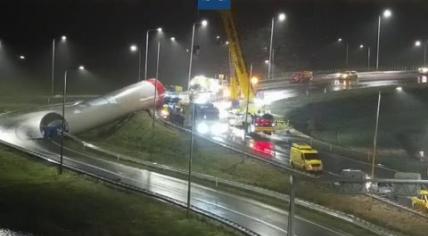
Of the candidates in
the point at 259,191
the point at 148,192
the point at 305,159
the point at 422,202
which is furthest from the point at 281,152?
the point at 148,192

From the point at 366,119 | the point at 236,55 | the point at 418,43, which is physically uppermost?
the point at 418,43

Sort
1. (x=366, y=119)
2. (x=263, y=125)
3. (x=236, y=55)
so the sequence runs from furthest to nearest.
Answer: (x=366, y=119) → (x=236, y=55) → (x=263, y=125)

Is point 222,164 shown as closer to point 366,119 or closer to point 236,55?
point 236,55

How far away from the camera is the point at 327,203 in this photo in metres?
51.2

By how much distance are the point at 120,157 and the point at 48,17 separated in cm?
8034

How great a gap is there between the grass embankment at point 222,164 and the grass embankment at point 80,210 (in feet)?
45.9

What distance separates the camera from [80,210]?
143 feet

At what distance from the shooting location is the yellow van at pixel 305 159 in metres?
61.6

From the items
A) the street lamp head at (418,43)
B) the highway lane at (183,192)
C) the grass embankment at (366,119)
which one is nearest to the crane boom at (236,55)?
the grass embankment at (366,119)

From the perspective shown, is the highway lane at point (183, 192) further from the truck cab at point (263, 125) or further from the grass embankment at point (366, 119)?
the grass embankment at point (366, 119)

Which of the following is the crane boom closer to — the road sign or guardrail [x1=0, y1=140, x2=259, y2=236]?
guardrail [x1=0, y1=140, x2=259, y2=236]

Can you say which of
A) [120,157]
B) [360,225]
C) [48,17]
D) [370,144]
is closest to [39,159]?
[120,157]

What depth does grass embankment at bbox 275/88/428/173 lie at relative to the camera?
298 ft

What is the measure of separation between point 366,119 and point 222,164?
41.7 m
